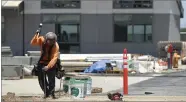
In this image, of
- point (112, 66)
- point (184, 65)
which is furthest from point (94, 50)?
point (112, 66)

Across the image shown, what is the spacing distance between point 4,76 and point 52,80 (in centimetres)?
741

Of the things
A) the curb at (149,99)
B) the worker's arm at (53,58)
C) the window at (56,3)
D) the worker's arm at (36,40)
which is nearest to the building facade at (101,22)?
the window at (56,3)

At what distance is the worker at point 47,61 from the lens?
11453 mm

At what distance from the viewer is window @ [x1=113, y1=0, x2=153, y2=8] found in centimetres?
3638

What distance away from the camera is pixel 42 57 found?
11.7 meters

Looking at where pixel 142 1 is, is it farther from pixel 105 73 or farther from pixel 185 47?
pixel 105 73

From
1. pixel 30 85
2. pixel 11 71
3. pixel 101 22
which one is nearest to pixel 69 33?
pixel 101 22

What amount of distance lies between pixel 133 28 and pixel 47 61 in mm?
25220

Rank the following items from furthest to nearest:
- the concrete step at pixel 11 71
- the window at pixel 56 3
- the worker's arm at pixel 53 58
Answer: the window at pixel 56 3
the concrete step at pixel 11 71
the worker's arm at pixel 53 58

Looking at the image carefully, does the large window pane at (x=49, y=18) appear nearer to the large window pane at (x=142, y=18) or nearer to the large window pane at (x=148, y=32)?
the large window pane at (x=142, y=18)

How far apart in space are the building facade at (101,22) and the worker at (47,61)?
24.5 metres

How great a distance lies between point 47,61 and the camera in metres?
11.7

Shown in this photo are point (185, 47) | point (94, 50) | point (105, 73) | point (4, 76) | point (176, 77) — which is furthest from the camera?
point (94, 50)

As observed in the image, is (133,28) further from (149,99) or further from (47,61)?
(47,61)
